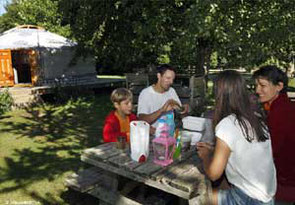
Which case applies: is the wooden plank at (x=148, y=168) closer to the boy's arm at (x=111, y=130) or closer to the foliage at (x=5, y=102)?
the boy's arm at (x=111, y=130)

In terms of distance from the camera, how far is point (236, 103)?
1.97 metres

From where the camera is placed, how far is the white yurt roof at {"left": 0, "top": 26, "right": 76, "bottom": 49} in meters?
12.9

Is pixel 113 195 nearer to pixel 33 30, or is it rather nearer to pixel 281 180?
pixel 281 180

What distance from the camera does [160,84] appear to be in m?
3.78

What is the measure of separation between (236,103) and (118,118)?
62.8 inches

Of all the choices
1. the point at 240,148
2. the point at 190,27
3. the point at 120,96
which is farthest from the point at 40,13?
the point at 240,148

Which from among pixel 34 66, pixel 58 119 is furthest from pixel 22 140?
pixel 34 66

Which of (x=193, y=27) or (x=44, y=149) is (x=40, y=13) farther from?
(x=193, y=27)

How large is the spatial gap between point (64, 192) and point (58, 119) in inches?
190

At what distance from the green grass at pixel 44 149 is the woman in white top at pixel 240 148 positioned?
7.90ft

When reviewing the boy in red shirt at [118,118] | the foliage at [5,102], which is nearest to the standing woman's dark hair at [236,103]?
the boy in red shirt at [118,118]

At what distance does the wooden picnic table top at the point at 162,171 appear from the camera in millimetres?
2166

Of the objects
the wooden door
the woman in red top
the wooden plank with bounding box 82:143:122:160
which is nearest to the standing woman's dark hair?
the woman in red top

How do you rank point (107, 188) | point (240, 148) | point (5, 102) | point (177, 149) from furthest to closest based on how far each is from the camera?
point (5, 102)
point (107, 188)
point (177, 149)
point (240, 148)
